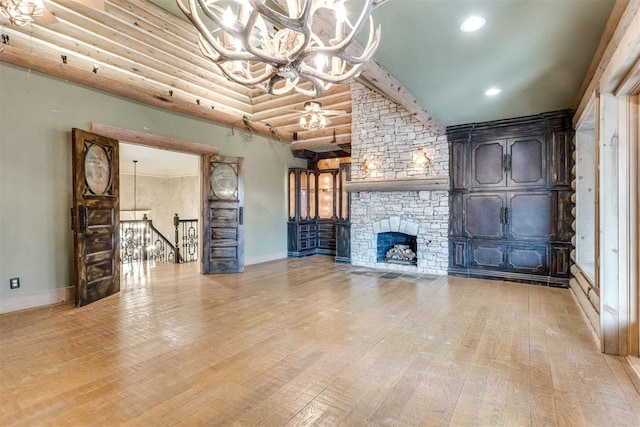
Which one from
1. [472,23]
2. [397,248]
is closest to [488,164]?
[397,248]

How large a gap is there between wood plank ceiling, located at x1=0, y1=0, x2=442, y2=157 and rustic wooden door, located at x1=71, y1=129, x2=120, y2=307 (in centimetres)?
99

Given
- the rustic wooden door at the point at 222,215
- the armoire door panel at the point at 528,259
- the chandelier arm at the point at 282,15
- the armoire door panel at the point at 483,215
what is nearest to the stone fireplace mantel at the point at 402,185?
the armoire door panel at the point at 483,215

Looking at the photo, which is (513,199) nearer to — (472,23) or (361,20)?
(472,23)

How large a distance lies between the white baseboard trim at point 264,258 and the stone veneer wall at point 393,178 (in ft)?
6.55

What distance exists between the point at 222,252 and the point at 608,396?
19.2 ft

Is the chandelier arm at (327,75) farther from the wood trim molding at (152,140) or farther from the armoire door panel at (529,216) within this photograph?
the armoire door panel at (529,216)

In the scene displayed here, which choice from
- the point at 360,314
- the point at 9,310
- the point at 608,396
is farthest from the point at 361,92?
the point at 9,310

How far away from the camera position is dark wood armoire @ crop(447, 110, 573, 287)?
5.27 meters

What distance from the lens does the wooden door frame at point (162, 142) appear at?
4773 mm

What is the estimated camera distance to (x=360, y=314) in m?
3.89

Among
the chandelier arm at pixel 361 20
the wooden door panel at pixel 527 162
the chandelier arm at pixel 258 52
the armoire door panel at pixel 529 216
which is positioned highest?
the chandelier arm at pixel 361 20

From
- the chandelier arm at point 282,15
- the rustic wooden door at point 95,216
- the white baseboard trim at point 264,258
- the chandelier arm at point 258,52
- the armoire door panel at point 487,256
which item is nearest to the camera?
the chandelier arm at point 282,15

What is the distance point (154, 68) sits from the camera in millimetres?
5691

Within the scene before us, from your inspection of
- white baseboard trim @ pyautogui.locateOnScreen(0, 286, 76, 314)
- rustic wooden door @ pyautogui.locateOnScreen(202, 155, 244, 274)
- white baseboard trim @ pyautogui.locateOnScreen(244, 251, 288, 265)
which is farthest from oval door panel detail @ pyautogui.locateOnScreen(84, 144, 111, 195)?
white baseboard trim @ pyautogui.locateOnScreen(244, 251, 288, 265)
